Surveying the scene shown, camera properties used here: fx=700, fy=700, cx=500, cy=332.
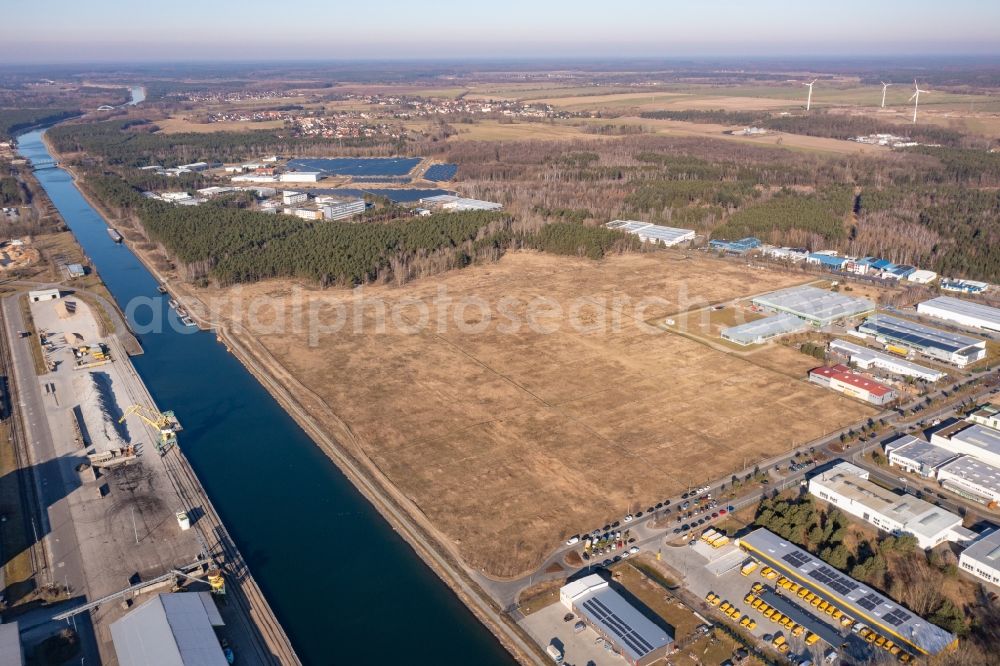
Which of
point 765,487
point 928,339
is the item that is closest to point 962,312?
point 928,339

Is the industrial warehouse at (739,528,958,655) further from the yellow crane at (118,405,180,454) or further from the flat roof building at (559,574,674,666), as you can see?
the yellow crane at (118,405,180,454)

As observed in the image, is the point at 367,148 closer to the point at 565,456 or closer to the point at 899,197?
the point at 899,197

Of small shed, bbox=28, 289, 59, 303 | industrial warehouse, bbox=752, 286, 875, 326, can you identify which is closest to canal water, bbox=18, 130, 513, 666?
small shed, bbox=28, 289, 59, 303

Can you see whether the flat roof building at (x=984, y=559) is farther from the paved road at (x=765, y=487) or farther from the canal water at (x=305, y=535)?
the canal water at (x=305, y=535)

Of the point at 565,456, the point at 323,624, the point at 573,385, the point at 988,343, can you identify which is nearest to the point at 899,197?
the point at 988,343

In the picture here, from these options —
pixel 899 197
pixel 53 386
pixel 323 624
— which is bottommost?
pixel 323 624

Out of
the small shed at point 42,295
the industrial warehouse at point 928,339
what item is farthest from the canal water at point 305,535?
the industrial warehouse at point 928,339
